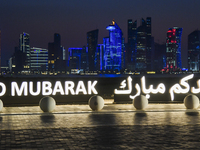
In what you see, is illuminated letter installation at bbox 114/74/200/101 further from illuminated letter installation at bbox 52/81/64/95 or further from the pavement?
the pavement

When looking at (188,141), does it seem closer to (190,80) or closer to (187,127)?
(187,127)

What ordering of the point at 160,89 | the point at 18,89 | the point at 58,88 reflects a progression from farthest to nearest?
the point at 160,89 < the point at 58,88 < the point at 18,89

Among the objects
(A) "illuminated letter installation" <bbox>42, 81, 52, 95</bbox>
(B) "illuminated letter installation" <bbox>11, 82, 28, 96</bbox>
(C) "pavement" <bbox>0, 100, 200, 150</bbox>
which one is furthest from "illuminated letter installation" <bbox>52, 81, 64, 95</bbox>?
(C) "pavement" <bbox>0, 100, 200, 150</bbox>

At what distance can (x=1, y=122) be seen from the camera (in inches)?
611

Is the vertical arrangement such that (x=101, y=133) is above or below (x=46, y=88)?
below

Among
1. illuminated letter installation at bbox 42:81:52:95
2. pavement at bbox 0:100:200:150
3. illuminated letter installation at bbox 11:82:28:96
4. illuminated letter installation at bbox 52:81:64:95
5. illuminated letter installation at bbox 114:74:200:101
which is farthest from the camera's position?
illuminated letter installation at bbox 114:74:200:101

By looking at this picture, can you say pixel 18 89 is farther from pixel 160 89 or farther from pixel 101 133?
pixel 101 133

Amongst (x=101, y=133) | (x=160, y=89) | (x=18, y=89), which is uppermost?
(x=18, y=89)

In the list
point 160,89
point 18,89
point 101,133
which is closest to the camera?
point 101,133

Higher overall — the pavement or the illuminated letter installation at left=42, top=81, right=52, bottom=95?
the illuminated letter installation at left=42, top=81, right=52, bottom=95

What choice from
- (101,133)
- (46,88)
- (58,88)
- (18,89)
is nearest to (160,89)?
(58,88)

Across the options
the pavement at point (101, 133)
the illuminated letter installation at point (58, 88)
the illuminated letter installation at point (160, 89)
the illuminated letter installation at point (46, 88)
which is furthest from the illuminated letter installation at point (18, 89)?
the pavement at point (101, 133)

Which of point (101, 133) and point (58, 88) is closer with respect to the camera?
point (101, 133)

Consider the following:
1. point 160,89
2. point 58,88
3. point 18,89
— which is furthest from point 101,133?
point 160,89
